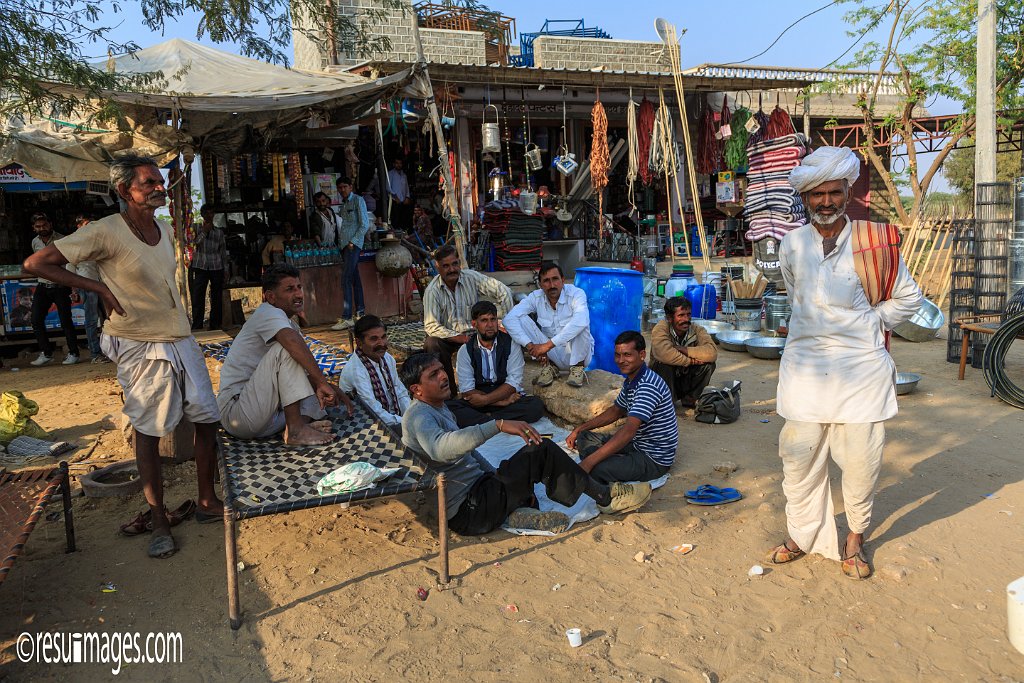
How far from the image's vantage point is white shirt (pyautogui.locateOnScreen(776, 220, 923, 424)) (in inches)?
128

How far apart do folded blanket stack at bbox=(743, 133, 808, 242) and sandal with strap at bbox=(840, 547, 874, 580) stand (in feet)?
30.0

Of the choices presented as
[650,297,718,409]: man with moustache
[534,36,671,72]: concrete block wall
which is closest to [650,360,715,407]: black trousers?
[650,297,718,409]: man with moustache

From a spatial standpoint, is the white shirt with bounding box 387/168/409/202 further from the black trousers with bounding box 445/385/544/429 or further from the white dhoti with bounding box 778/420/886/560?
the white dhoti with bounding box 778/420/886/560

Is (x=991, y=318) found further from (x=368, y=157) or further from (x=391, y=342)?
(x=368, y=157)

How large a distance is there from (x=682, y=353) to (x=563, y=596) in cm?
299

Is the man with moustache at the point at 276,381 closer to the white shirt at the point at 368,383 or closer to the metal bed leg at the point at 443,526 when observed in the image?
the white shirt at the point at 368,383

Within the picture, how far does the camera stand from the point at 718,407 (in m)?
5.89

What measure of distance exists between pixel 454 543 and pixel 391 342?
3.58 m

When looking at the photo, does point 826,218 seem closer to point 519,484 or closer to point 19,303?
point 519,484

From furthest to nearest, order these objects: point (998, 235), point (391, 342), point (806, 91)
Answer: point (806, 91), point (998, 235), point (391, 342)

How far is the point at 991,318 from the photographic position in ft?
24.0

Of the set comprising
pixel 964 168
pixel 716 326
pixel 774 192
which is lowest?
pixel 716 326

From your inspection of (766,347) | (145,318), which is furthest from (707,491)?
(766,347)

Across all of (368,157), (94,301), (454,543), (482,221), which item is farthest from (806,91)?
(454,543)
